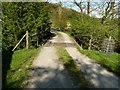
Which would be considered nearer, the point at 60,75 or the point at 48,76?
the point at 48,76

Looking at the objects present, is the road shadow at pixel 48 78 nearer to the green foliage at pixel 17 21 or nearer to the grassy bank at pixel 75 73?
the grassy bank at pixel 75 73

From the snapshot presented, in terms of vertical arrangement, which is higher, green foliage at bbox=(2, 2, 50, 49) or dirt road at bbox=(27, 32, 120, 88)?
green foliage at bbox=(2, 2, 50, 49)

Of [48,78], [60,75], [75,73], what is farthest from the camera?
[75,73]

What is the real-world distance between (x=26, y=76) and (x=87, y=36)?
13.1m

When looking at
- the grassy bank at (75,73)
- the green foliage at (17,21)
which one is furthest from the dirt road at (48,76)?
the green foliage at (17,21)

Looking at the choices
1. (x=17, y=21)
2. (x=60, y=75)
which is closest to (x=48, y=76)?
(x=60, y=75)

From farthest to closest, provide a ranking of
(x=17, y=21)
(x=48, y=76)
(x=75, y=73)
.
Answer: (x=17, y=21) → (x=75, y=73) → (x=48, y=76)

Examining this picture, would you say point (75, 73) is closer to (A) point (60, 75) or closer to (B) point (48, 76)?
(A) point (60, 75)

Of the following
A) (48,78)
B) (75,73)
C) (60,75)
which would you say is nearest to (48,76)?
(48,78)

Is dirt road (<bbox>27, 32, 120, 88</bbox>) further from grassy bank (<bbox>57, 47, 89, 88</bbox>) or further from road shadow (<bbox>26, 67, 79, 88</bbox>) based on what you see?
grassy bank (<bbox>57, 47, 89, 88</bbox>)

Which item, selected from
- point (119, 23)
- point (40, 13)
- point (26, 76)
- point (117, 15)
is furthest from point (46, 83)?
point (117, 15)

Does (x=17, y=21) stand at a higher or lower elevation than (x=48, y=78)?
higher

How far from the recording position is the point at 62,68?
31.3 ft

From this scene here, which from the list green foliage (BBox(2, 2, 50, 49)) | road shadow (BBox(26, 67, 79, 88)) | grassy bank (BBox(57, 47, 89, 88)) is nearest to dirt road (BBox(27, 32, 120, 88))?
road shadow (BBox(26, 67, 79, 88))
